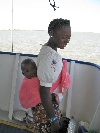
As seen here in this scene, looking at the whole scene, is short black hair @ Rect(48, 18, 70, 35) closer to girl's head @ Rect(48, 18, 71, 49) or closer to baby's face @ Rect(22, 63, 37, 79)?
girl's head @ Rect(48, 18, 71, 49)

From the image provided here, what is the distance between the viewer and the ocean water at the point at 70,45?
248cm

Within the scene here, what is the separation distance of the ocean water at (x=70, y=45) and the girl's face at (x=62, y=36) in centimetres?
124

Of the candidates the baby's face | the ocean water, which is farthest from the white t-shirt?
the ocean water

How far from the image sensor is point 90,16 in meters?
2.79

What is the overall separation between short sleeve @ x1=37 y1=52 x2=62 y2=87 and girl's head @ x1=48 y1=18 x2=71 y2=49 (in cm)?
10

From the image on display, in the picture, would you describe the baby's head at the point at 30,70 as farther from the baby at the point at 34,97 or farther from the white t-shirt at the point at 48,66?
the white t-shirt at the point at 48,66

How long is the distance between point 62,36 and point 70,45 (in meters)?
1.30

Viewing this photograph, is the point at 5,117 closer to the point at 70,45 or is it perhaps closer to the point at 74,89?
the point at 74,89

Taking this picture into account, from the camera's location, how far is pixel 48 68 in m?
0.95

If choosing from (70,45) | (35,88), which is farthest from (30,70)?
(70,45)

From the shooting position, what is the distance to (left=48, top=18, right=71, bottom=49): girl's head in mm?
1023

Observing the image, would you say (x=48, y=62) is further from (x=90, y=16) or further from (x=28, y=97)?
(x=90, y=16)

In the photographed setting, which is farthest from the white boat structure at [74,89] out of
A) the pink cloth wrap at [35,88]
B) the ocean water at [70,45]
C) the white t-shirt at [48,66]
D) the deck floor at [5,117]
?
the white t-shirt at [48,66]

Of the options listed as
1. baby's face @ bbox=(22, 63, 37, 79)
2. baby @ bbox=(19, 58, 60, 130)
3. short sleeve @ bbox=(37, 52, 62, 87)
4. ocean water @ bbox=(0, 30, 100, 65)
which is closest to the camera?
short sleeve @ bbox=(37, 52, 62, 87)
